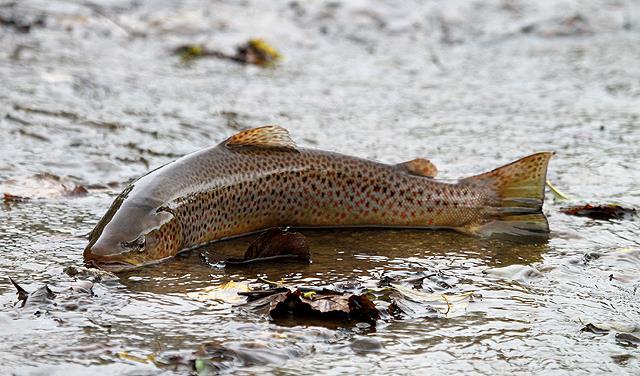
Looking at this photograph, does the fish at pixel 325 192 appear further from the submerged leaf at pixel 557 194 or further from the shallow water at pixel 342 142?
the submerged leaf at pixel 557 194

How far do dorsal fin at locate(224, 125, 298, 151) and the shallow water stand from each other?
0.49m

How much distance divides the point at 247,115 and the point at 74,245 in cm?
352

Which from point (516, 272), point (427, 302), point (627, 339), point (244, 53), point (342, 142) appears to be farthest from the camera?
point (244, 53)

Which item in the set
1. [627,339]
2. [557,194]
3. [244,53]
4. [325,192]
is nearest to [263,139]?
[325,192]

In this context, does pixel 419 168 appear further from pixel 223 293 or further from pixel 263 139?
pixel 223 293

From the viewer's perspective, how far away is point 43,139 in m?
6.60

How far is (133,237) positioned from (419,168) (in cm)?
152

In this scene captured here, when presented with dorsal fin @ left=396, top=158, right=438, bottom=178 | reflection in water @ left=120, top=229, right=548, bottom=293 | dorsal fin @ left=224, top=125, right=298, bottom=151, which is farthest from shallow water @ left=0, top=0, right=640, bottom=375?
dorsal fin @ left=224, top=125, right=298, bottom=151

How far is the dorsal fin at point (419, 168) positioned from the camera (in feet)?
16.4

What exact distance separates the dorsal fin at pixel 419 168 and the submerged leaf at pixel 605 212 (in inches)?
31.4

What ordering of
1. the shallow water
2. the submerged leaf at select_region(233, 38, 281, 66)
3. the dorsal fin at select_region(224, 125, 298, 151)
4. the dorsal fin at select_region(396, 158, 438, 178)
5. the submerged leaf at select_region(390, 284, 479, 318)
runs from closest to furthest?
the shallow water < the submerged leaf at select_region(390, 284, 479, 318) < the dorsal fin at select_region(224, 125, 298, 151) < the dorsal fin at select_region(396, 158, 438, 178) < the submerged leaf at select_region(233, 38, 281, 66)

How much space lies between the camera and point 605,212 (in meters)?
5.14

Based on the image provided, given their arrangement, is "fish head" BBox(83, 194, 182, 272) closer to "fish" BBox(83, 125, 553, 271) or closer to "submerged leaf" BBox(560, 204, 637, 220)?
"fish" BBox(83, 125, 553, 271)

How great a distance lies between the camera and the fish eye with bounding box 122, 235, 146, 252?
13.8 ft
